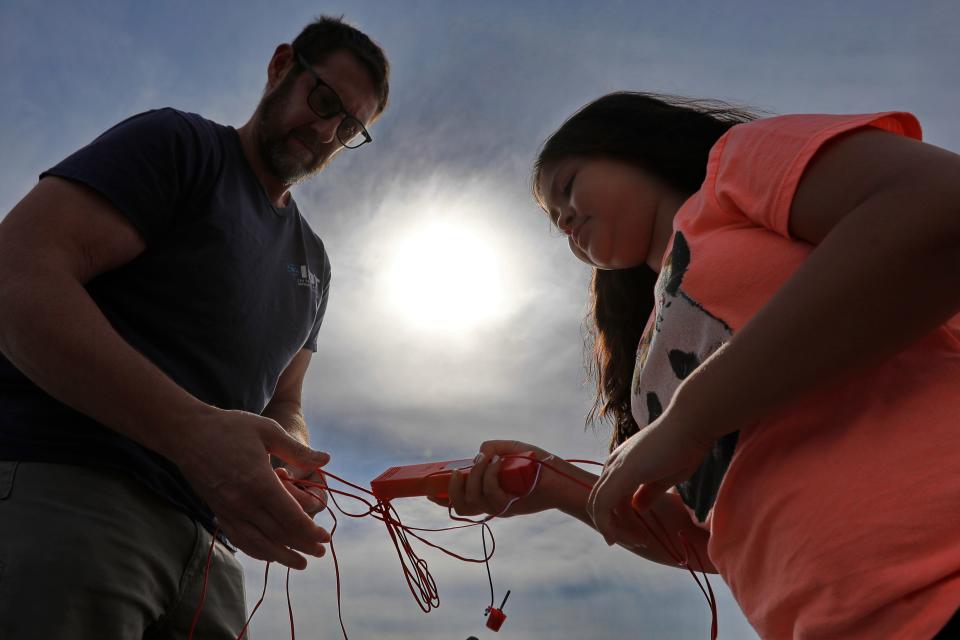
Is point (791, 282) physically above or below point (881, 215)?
below

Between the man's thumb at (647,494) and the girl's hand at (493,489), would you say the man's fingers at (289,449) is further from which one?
the man's thumb at (647,494)

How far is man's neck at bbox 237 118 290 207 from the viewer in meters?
2.74

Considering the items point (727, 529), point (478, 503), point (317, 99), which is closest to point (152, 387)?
point (478, 503)

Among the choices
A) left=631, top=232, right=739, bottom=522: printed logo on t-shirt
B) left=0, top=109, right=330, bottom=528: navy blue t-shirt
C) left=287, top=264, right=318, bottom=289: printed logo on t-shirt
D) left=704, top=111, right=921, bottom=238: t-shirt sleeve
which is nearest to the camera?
left=704, top=111, right=921, bottom=238: t-shirt sleeve

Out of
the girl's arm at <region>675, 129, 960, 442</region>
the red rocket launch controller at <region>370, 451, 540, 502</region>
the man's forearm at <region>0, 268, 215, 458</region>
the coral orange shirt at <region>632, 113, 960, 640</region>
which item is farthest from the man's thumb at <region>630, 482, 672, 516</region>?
the man's forearm at <region>0, 268, 215, 458</region>

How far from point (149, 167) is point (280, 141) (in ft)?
2.82

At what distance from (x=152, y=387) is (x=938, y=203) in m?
1.70

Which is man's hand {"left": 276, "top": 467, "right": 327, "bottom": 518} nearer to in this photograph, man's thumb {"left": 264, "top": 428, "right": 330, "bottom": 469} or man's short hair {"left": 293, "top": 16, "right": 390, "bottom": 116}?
man's thumb {"left": 264, "top": 428, "right": 330, "bottom": 469}

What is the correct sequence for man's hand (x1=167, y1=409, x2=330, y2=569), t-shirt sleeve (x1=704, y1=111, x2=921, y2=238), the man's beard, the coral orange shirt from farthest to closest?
the man's beard
man's hand (x1=167, y1=409, x2=330, y2=569)
t-shirt sleeve (x1=704, y1=111, x2=921, y2=238)
the coral orange shirt

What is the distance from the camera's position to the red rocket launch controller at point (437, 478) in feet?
5.89

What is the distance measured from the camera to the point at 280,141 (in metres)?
2.80

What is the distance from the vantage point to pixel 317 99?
300 cm

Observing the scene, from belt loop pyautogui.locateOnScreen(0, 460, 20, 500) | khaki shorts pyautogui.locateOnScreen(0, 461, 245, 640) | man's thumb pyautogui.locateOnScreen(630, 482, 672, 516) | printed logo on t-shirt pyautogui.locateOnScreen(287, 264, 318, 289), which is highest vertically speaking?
printed logo on t-shirt pyautogui.locateOnScreen(287, 264, 318, 289)

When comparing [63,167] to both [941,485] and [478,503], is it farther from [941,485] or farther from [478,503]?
[941,485]
